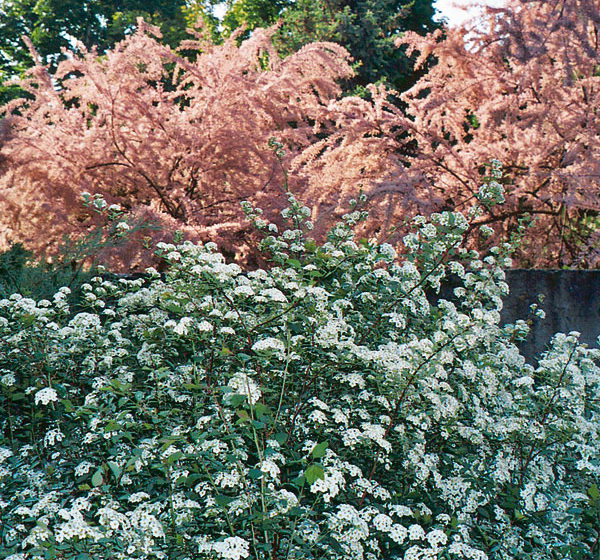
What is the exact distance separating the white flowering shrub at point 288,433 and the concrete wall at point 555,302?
1383mm

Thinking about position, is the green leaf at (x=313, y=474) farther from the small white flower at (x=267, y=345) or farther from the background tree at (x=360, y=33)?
the background tree at (x=360, y=33)

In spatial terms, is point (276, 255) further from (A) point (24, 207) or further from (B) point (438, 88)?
(B) point (438, 88)

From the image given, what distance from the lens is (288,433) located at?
7.44ft

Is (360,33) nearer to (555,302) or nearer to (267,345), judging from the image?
(555,302)

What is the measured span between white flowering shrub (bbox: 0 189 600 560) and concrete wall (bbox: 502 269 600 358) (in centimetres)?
138

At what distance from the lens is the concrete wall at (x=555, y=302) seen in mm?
4344

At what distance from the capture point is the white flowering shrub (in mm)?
1956

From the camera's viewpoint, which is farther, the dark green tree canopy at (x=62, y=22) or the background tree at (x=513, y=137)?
the dark green tree canopy at (x=62, y=22)

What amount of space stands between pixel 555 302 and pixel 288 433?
2.80 m

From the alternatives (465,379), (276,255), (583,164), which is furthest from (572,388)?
(583,164)

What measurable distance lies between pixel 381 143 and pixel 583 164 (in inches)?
60.3

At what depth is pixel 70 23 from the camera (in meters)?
20.5

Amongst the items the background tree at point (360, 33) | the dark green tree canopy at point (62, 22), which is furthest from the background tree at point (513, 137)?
the dark green tree canopy at point (62, 22)

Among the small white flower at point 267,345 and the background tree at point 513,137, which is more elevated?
the background tree at point 513,137
